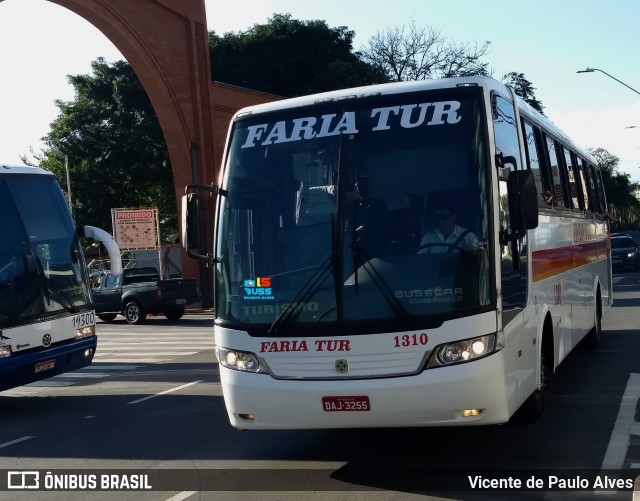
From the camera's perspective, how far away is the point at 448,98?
7.42m

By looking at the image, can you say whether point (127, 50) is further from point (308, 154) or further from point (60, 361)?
point (308, 154)

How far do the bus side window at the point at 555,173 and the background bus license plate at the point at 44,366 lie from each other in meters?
6.63

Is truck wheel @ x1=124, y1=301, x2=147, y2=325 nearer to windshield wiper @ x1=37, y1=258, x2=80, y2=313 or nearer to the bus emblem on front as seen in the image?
windshield wiper @ x1=37, y1=258, x2=80, y2=313

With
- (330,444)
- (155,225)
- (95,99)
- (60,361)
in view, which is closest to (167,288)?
(155,225)

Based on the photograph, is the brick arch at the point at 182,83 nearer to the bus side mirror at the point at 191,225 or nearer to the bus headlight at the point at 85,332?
the bus headlight at the point at 85,332

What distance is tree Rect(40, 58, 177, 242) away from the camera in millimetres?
51594

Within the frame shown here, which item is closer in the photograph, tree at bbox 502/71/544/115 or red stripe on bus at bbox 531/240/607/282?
red stripe on bus at bbox 531/240/607/282

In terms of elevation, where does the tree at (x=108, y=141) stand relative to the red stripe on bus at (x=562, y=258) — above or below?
above

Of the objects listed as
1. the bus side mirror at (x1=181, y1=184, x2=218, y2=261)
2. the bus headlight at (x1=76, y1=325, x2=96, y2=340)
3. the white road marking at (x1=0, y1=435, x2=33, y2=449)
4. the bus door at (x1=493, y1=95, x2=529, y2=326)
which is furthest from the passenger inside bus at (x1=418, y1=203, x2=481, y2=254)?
the bus headlight at (x1=76, y1=325, x2=96, y2=340)

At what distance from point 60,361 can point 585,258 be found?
734 cm

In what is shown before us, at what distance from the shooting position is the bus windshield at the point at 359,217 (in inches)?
272

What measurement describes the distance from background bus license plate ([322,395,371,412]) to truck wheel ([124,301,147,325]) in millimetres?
23015

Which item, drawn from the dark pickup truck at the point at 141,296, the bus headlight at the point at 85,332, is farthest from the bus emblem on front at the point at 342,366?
the dark pickup truck at the point at 141,296

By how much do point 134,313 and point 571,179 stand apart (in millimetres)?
19499
